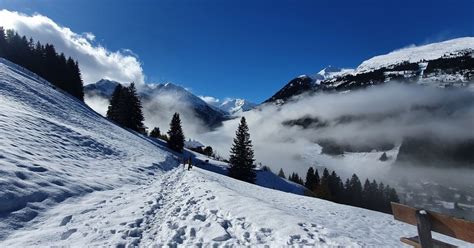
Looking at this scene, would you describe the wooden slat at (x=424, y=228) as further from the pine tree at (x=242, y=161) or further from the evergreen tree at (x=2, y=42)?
the evergreen tree at (x=2, y=42)

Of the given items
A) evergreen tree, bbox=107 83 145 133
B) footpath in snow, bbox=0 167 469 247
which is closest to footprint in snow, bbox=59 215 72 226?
footpath in snow, bbox=0 167 469 247

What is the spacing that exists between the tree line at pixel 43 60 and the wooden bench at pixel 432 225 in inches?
3499

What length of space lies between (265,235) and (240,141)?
51032 mm

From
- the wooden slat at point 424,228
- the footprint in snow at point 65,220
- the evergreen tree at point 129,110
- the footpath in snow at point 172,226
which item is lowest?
the footprint in snow at point 65,220

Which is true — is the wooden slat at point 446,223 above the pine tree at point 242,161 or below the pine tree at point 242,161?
below

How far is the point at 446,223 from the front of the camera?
561 centimetres

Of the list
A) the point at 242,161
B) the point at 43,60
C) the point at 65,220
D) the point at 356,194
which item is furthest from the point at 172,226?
the point at 356,194

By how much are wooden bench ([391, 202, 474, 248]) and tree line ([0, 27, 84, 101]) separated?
88.9 m

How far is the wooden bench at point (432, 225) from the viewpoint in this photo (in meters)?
5.22

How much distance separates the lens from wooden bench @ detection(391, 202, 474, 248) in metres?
5.22

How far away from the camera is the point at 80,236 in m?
9.23

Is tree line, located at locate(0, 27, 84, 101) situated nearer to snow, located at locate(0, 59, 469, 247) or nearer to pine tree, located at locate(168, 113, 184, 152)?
pine tree, located at locate(168, 113, 184, 152)

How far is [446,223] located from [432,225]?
330mm

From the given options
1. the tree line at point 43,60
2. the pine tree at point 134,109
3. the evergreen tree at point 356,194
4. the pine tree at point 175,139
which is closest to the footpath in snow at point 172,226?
the pine tree at point 175,139
